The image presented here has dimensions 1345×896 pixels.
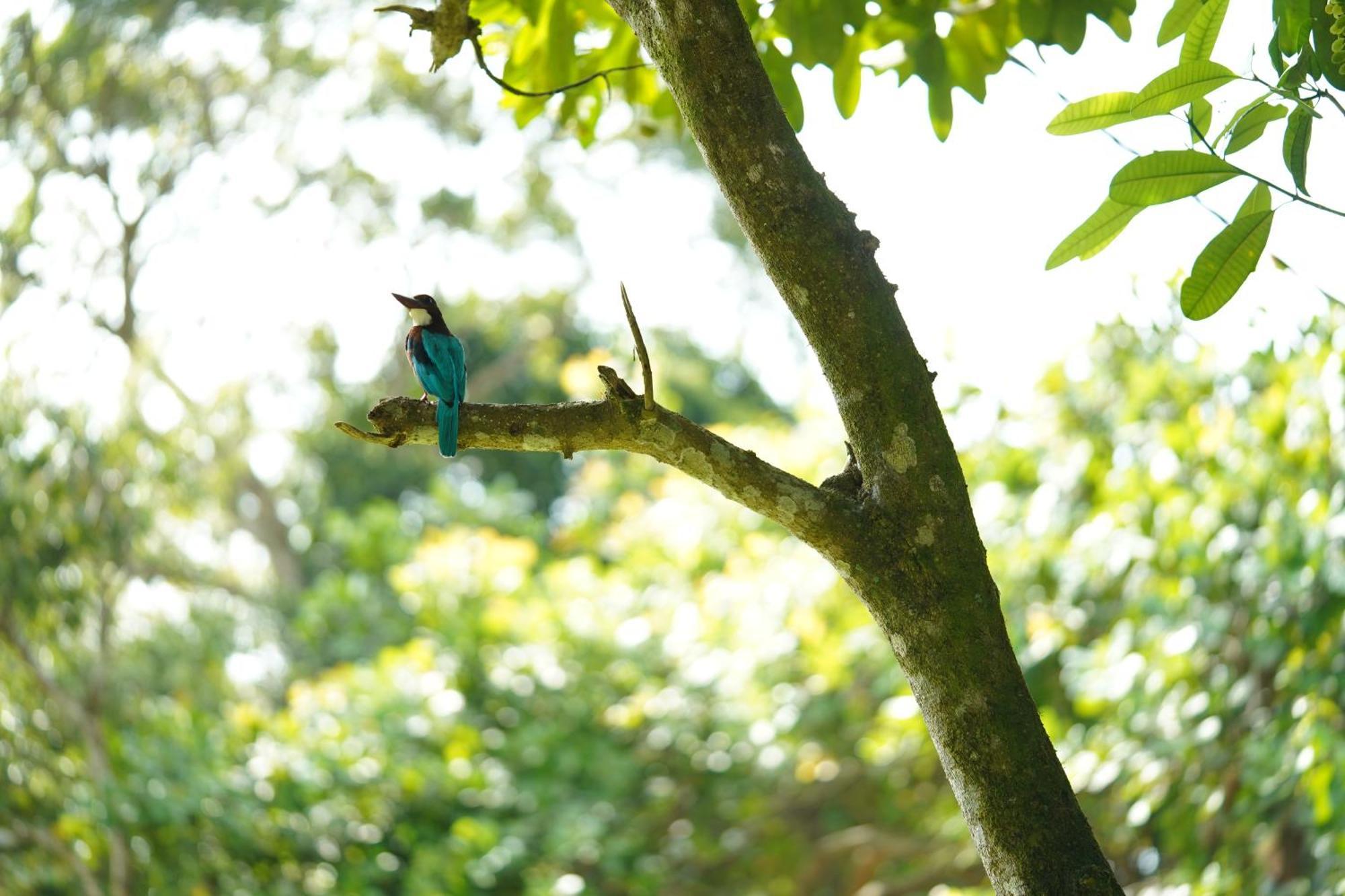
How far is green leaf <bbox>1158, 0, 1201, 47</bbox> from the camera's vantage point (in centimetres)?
189

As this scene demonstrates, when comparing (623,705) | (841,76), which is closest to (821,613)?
(623,705)

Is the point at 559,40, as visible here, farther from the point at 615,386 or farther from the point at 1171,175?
the point at 1171,175

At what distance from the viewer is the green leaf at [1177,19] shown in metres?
1.89

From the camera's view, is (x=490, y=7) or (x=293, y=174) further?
(x=293, y=174)

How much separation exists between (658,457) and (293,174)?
10.9 meters

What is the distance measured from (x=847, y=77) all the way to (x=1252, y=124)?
0.98m

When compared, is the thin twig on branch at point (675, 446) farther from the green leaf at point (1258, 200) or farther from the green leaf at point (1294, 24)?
the green leaf at point (1294, 24)

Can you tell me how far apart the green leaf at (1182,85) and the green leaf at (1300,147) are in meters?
0.10

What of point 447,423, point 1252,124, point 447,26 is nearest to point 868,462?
point 447,423

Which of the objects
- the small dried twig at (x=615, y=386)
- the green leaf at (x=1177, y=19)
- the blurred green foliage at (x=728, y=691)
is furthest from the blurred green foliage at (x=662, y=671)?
the small dried twig at (x=615, y=386)

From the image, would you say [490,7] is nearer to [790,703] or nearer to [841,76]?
[841,76]

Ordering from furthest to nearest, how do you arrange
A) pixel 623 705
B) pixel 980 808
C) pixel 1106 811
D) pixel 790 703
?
pixel 623 705 → pixel 790 703 → pixel 1106 811 → pixel 980 808

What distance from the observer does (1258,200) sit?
1.61 m

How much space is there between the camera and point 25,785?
574 centimetres
